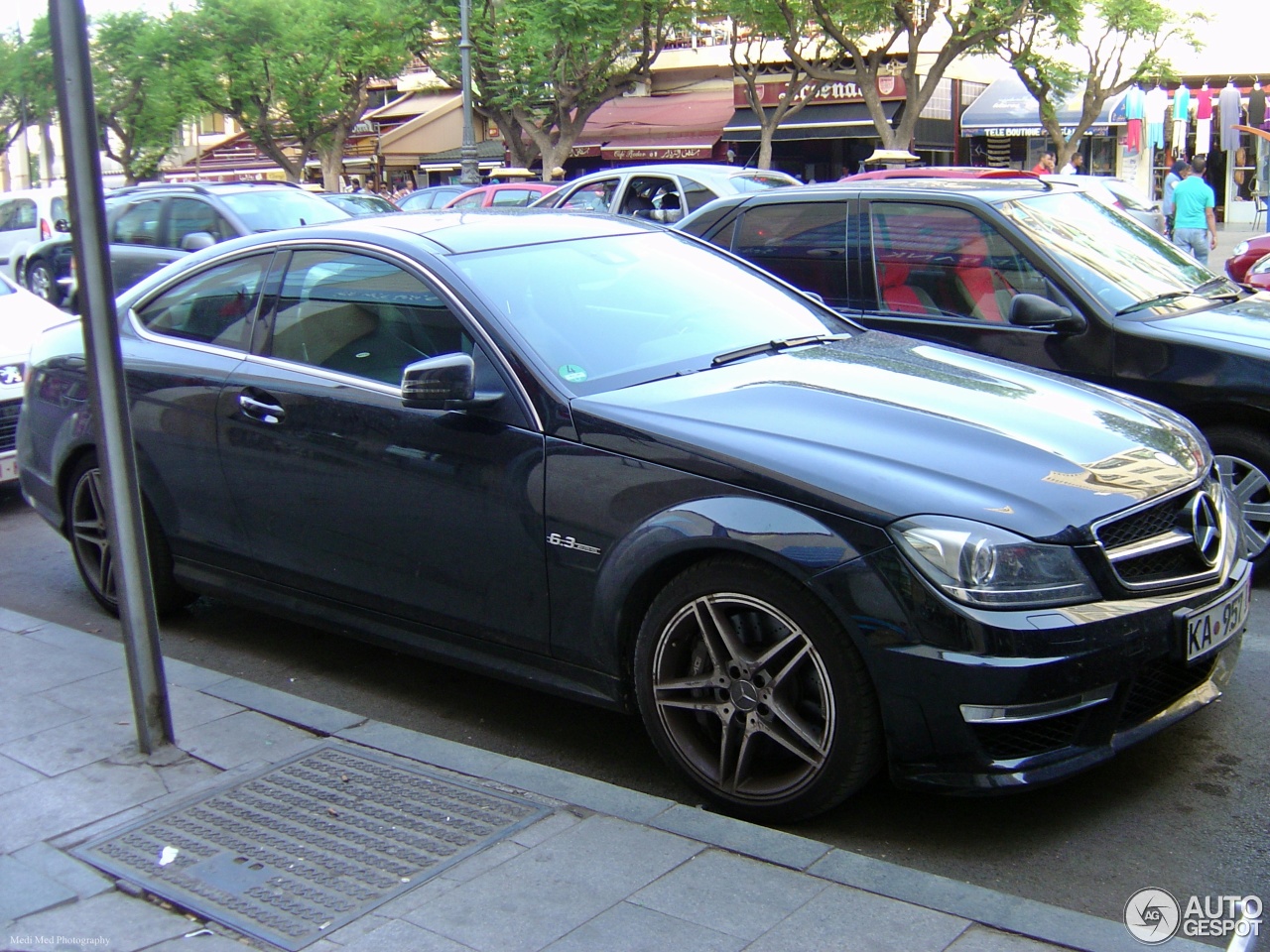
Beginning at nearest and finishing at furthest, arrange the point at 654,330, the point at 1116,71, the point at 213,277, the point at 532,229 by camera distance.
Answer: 1. the point at 654,330
2. the point at 532,229
3. the point at 213,277
4. the point at 1116,71

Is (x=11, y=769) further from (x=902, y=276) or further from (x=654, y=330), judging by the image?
(x=902, y=276)

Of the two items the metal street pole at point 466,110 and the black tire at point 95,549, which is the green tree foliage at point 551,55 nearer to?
the metal street pole at point 466,110

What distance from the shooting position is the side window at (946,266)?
6.23m

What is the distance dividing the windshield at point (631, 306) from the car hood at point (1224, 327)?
168cm

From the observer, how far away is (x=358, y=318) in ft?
15.2

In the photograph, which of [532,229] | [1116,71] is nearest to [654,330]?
[532,229]

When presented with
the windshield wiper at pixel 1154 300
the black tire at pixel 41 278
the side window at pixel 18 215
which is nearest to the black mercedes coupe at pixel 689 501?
the windshield wiper at pixel 1154 300

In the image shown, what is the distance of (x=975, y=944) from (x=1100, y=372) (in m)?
3.67

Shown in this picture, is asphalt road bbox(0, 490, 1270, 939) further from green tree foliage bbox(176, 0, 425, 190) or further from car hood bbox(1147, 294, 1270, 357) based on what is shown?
green tree foliage bbox(176, 0, 425, 190)

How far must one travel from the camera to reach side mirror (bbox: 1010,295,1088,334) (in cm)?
580

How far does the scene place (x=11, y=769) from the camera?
399 cm

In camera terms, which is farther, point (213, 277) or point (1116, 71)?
point (1116, 71)

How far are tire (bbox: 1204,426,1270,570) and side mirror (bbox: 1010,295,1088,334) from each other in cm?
74

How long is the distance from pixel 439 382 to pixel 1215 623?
2.26 metres
